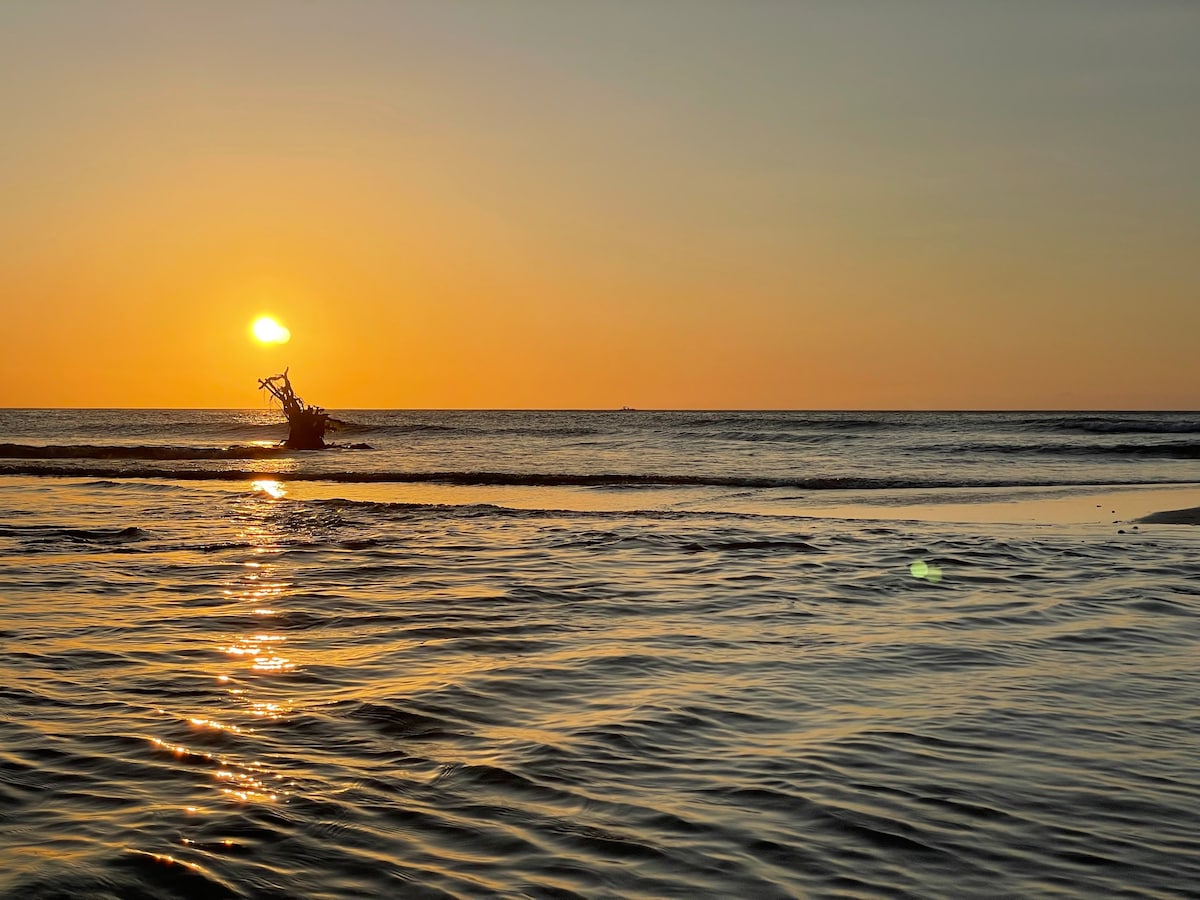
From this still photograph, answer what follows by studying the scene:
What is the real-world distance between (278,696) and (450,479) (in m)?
27.1

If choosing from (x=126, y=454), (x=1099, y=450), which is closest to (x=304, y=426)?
(x=126, y=454)

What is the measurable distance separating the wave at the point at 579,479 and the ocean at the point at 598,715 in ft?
44.6

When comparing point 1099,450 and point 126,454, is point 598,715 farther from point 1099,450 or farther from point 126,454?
point 1099,450

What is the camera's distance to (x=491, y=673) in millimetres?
7703

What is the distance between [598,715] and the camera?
654 centimetres

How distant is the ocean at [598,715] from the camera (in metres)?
4.30

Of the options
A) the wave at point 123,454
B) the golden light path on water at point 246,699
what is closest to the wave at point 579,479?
the wave at point 123,454

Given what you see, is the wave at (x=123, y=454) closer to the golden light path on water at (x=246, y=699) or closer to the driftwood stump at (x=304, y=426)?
the driftwood stump at (x=304, y=426)

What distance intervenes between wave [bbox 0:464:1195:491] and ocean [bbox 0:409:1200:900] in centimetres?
1360

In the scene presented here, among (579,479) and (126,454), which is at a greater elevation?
(126,454)

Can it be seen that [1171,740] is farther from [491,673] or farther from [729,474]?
[729,474]

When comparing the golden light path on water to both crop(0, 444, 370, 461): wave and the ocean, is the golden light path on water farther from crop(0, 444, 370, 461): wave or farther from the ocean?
crop(0, 444, 370, 461): wave

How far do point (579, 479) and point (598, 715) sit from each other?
2672cm

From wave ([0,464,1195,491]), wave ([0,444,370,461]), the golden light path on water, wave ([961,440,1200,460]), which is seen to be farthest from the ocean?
wave ([961,440,1200,460])
